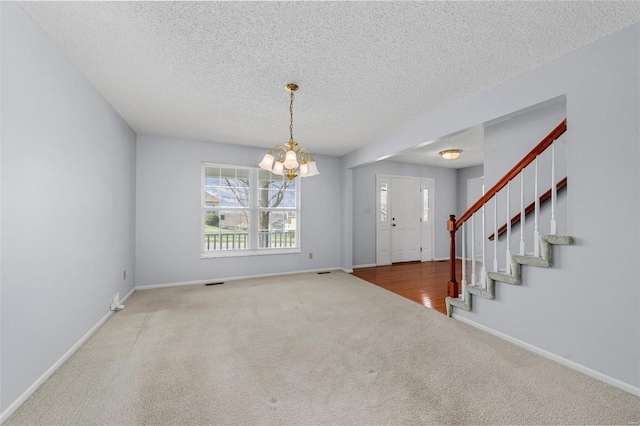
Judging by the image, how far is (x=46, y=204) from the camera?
6.32 ft

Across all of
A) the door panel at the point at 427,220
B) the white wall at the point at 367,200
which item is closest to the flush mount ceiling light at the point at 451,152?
the white wall at the point at 367,200

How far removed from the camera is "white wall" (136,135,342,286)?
13.9 feet

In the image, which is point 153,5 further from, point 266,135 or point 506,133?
point 506,133

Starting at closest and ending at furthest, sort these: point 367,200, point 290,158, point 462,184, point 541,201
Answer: point 290,158, point 541,201, point 367,200, point 462,184

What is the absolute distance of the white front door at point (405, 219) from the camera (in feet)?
21.4

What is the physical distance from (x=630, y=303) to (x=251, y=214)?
474 centimetres

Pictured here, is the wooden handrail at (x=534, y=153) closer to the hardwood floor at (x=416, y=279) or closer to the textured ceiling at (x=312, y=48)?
the textured ceiling at (x=312, y=48)

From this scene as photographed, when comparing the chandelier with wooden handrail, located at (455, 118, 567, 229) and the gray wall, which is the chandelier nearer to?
wooden handrail, located at (455, 118, 567, 229)

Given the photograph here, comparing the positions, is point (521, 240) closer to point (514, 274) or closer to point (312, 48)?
point (514, 274)

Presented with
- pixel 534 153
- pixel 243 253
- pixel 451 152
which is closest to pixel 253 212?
pixel 243 253

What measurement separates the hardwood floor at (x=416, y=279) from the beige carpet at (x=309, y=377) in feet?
2.11

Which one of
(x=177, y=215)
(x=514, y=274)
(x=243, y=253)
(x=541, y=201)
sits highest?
(x=541, y=201)

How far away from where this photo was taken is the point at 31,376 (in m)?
1.74

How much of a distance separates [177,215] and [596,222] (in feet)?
16.7
